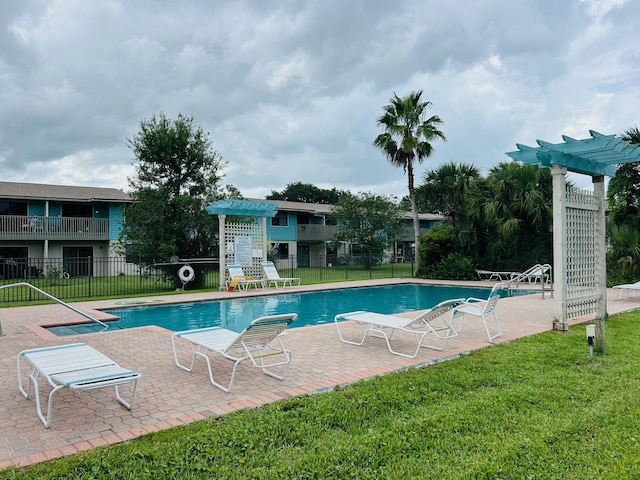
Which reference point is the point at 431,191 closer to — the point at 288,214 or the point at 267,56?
the point at 267,56

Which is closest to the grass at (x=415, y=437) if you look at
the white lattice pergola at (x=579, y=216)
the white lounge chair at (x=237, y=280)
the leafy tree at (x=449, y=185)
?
the white lattice pergola at (x=579, y=216)

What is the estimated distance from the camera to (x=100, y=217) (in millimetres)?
28094

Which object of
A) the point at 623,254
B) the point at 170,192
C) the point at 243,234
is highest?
the point at 170,192

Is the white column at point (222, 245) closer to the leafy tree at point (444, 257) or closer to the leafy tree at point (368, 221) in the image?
the leafy tree at point (444, 257)

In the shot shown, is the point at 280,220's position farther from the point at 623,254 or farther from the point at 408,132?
the point at 623,254

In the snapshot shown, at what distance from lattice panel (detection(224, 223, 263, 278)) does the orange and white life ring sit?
1.37 metres

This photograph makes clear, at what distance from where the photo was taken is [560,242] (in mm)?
8164

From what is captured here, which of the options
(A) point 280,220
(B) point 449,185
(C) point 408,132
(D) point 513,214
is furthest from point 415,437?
(A) point 280,220

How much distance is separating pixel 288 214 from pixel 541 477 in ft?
106

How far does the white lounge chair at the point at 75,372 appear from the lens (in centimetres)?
376

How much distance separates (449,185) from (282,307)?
11426 millimetres

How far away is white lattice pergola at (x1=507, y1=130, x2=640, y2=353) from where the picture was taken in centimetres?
777

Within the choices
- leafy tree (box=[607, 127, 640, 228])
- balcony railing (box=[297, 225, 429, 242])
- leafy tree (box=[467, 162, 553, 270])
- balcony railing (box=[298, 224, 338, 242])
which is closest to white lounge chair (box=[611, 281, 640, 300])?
leafy tree (box=[467, 162, 553, 270])

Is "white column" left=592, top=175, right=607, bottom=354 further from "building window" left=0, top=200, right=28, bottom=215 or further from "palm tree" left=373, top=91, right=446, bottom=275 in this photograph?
"building window" left=0, top=200, right=28, bottom=215
